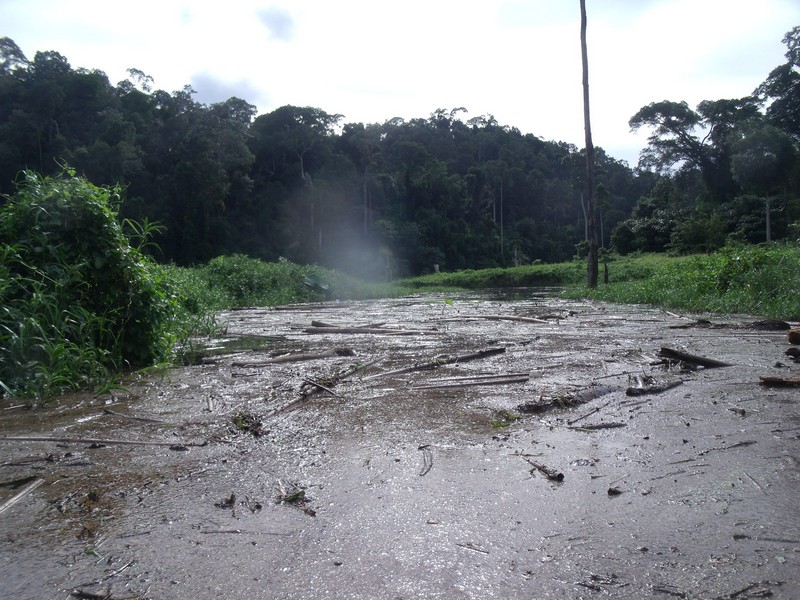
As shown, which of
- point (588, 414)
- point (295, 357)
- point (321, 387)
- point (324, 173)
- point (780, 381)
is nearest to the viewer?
point (588, 414)

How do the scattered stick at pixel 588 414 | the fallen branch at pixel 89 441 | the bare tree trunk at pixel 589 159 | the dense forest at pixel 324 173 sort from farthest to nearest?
the dense forest at pixel 324 173 → the bare tree trunk at pixel 589 159 → the scattered stick at pixel 588 414 → the fallen branch at pixel 89 441

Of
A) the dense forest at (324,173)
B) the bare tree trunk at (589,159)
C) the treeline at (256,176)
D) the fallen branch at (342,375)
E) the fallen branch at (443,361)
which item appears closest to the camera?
the fallen branch at (342,375)

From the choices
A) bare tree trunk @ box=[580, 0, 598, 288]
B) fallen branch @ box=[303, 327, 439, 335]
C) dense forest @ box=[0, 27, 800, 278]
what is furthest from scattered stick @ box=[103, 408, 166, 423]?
dense forest @ box=[0, 27, 800, 278]

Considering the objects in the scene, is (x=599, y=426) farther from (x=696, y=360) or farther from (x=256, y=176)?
(x=256, y=176)

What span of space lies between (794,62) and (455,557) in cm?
5208

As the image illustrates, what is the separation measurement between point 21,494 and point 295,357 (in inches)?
157

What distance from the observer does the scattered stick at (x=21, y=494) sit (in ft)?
9.18

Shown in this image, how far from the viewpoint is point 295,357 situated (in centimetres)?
686

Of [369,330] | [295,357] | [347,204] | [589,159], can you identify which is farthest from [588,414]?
[347,204]

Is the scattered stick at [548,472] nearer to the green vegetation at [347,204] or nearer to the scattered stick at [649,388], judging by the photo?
the scattered stick at [649,388]

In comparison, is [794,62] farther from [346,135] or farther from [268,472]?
[268,472]

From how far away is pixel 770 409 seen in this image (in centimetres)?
412

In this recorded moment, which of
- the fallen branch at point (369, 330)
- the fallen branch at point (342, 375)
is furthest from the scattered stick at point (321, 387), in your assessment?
the fallen branch at point (369, 330)

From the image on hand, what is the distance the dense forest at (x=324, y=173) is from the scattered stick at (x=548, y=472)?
3160cm
